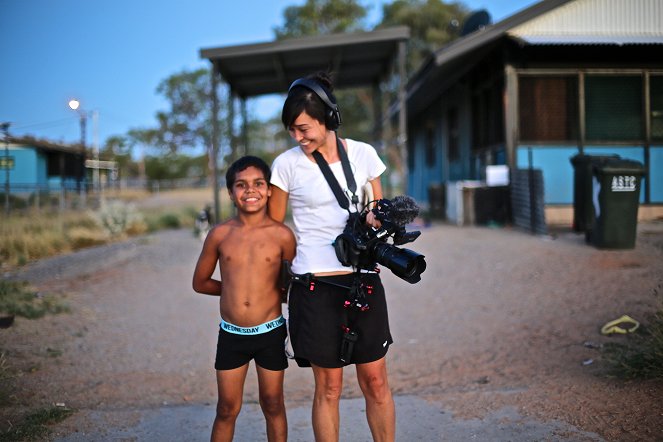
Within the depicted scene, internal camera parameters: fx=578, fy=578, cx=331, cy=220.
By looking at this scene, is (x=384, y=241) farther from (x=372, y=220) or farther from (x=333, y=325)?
(x=333, y=325)

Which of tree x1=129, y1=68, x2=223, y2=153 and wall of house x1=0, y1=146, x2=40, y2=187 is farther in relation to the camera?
tree x1=129, y1=68, x2=223, y2=153

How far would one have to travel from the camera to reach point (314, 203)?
7.69 ft

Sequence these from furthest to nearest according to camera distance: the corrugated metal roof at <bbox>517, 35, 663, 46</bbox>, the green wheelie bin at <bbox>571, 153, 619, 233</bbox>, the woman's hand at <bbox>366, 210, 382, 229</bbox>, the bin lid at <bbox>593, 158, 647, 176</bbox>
A: the corrugated metal roof at <bbox>517, 35, 663, 46</bbox>, the green wheelie bin at <bbox>571, 153, 619, 233</bbox>, the bin lid at <bbox>593, 158, 647, 176</bbox>, the woman's hand at <bbox>366, 210, 382, 229</bbox>

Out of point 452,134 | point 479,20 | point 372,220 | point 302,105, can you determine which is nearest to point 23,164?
point 302,105

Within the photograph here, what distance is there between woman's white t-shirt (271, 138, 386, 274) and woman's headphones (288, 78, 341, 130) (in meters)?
0.16

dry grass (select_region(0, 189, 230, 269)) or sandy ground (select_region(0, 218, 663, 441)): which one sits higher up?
dry grass (select_region(0, 189, 230, 269))

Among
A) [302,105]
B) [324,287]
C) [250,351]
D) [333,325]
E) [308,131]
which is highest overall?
[302,105]

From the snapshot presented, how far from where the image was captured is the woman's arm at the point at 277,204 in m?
2.45

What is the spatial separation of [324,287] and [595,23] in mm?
9799

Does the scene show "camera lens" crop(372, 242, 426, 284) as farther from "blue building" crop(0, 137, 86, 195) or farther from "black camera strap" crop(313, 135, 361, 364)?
"blue building" crop(0, 137, 86, 195)

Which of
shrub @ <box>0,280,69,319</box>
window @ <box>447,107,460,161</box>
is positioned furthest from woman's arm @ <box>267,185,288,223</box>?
window @ <box>447,107,460,161</box>

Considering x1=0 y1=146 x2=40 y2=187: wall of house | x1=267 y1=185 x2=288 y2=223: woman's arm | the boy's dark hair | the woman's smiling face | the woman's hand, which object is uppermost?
x1=0 y1=146 x2=40 y2=187: wall of house

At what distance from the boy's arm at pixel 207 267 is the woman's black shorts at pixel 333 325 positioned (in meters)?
0.46

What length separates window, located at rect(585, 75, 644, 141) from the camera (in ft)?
30.8
